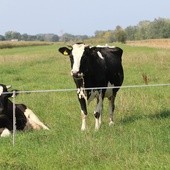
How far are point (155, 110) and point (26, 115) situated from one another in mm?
3391

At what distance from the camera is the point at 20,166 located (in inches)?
272

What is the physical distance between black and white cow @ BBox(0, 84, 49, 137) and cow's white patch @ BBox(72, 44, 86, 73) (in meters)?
1.61

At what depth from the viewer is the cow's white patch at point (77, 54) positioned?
9781mm

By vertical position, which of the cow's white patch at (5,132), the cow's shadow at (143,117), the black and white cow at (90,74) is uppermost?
the black and white cow at (90,74)

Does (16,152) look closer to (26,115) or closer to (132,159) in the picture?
(132,159)

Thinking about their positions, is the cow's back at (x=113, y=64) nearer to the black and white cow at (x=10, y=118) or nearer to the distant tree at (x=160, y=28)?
the black and white cow at (x=10, y=118)

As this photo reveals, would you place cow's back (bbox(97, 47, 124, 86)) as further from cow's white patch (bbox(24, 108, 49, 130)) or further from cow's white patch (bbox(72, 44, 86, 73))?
cow's white patch (bbox(24, 108, 49, 130))

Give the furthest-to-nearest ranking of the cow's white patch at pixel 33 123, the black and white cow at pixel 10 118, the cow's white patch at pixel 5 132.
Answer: the cow's white patch at pixel 33 123 → the black and white cow at pixel 10 118 → the cow's white patch at pixel 5 132

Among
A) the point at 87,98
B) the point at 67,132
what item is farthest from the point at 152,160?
the point at 87,98

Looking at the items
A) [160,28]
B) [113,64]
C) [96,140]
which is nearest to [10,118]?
[113,64]

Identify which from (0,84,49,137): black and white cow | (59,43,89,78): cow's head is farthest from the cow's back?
(0,84,49,137): black and white cow

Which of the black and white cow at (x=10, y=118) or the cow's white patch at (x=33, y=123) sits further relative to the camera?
the cow's white patch at (x=33, y=123)

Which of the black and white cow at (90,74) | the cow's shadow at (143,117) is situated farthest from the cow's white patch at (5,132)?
the cow's shadow at (143,117)

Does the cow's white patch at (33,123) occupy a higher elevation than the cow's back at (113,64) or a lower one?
lower
